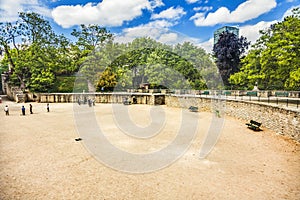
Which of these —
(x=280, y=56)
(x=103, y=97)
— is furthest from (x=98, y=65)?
(x=280, y=56)

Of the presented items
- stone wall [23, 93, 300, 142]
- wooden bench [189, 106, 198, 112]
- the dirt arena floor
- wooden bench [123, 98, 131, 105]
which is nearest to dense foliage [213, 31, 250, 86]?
stone wall [23, 93, 300, 142]

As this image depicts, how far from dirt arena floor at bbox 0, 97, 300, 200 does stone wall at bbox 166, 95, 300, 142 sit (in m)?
0.89

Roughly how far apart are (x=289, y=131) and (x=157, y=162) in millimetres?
9218

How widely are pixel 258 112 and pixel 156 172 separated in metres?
11.8

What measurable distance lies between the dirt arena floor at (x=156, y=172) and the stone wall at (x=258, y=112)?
0.89 m

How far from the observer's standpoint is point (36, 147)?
10.8 meters

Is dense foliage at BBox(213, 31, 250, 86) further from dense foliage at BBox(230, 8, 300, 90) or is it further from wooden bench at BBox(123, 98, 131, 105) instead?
wooden bench at BBox(123, 98, 131, 105)

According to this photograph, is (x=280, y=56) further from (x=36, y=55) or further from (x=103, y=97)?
(x=36, y=55)

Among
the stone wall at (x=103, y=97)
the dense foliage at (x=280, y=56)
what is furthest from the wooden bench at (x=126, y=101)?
the dense foliage at (x=280, y=56)

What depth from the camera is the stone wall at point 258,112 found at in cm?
1114

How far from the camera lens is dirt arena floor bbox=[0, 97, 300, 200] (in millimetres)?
6219

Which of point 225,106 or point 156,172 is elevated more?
point 225,106

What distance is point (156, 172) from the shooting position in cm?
774

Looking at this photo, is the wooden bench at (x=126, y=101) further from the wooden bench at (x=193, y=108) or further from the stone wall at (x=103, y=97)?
the wooden bench at (x=193, y=108)
